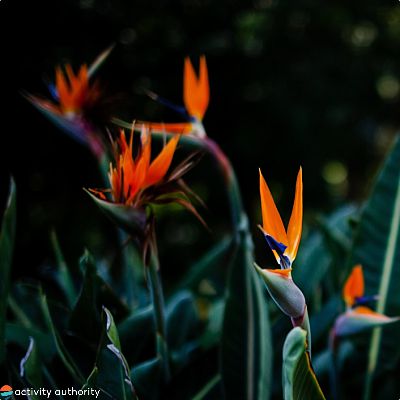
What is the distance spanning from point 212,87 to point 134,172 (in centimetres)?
137

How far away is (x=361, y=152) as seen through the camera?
2.25m

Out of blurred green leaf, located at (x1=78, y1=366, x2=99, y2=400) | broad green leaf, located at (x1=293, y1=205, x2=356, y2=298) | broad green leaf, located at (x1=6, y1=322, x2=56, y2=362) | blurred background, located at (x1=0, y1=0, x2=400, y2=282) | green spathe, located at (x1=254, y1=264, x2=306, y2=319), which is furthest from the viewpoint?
blurred background, located at (x1=0, y1=0, x2=400, y2=282)

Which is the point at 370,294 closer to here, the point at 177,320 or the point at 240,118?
the point at 177,320

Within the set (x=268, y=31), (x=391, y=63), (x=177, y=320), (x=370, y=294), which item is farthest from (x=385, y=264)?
(x=391, y=63)

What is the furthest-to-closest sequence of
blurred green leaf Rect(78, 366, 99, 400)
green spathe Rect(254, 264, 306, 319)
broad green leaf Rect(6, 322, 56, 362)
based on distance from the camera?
broad green leaf Rect(6, 322, 56, 362)
blurred green leaf Rect(78, 366, 99, 400)
green spathe Rect(254, 264, 306, 319)

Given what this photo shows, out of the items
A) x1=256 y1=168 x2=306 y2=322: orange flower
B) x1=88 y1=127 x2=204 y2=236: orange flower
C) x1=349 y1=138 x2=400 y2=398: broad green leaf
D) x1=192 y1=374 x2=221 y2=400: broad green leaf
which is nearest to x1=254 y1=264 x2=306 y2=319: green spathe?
x1=256 y1=168 x2=306 y2=322: orange flower

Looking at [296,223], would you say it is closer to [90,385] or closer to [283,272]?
[283,272]

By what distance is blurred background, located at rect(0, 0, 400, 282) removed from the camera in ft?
5.51

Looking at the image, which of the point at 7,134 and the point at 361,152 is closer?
the point at 7,134

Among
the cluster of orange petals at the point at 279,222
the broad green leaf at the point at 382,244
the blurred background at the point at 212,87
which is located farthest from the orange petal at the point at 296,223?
the blurred background at the point at 212,87

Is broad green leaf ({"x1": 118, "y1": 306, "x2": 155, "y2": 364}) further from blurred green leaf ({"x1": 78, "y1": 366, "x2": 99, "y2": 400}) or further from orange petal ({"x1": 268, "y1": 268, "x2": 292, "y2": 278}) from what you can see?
orange petal ({"x1": 268, "y1": 268, "x2": 292, "y2": 278})

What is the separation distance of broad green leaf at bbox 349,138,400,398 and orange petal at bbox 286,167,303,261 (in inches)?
14.6

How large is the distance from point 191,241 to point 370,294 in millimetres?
1148

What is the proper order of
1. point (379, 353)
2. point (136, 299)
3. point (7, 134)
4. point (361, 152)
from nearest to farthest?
point (379, 353) → point (136, 299) → point (7, 134) → point (361, 152)
